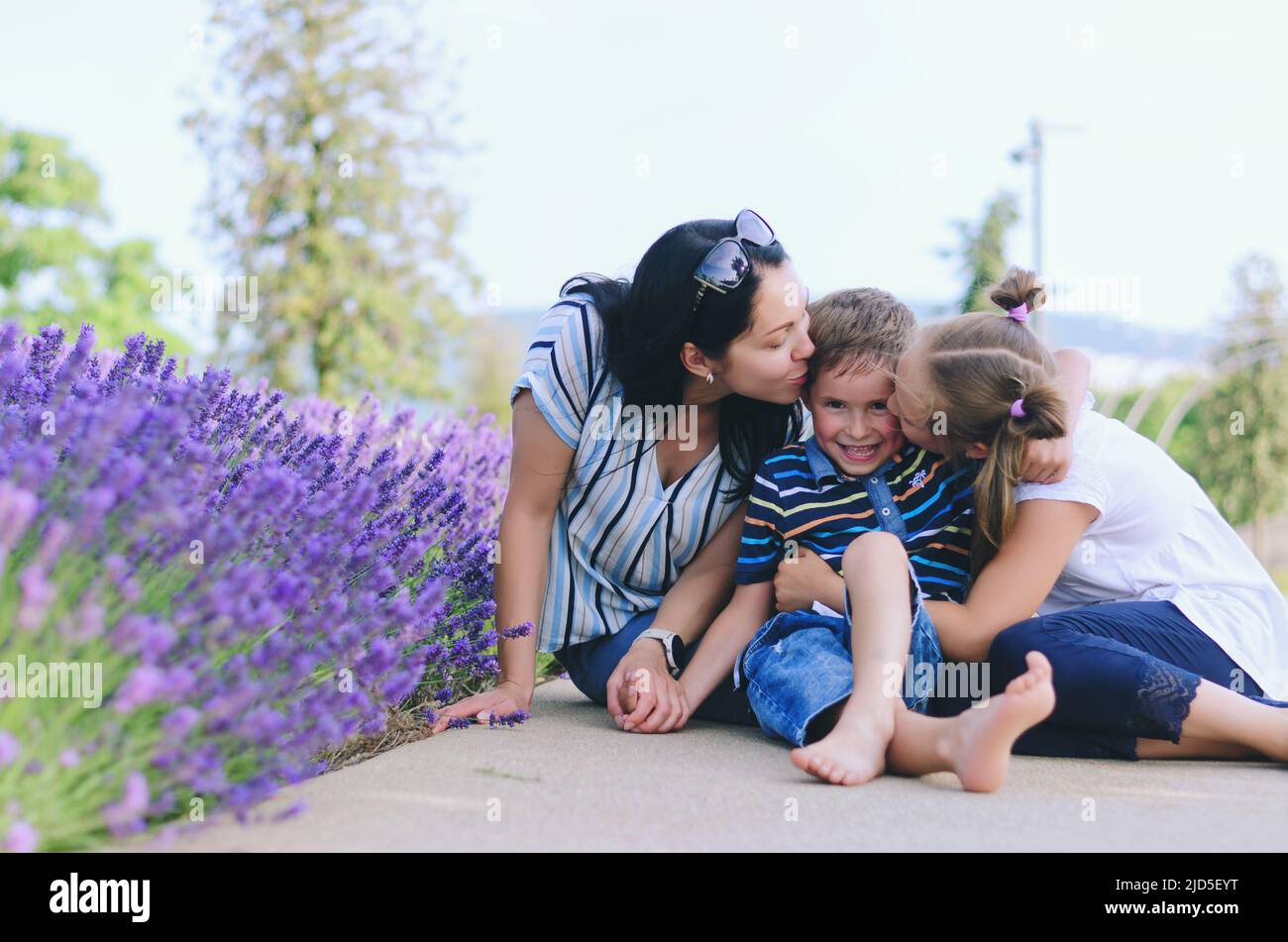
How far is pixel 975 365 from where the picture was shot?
274 centimetres

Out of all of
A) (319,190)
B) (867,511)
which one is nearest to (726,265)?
(867,511)

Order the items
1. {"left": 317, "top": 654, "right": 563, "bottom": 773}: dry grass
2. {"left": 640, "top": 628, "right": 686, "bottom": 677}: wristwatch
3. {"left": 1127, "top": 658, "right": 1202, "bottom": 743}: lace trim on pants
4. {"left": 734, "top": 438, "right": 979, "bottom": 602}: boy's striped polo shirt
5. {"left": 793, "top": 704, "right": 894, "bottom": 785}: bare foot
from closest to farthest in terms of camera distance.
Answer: {"left": 793, "top": 704, "right": 894, "bottom": 785}: bare foot, {"left": 317, "top": 654, "right": 563, "bottom": 773}: dry grass, {"left": 1127, "top": 658, "right": 1202, "bottom": 743}: lace trim on pants, {"left": 734, "top": 438, "right": 979, "bottom": 602}: boy's striped polo shirt, {"left": 640, "top": 628, "right": 686, "bottom": 677}: wristwatch

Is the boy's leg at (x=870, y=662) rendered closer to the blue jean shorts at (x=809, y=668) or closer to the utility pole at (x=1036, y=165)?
the blue jean shorts at (x=809, y=668)

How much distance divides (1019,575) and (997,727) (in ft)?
2.05

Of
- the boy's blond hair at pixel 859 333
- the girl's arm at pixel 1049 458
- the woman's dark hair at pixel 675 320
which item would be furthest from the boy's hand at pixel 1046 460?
the woman's dark hair at pixel 675 320

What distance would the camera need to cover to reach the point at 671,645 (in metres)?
2.97

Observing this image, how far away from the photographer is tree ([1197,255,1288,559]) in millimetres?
22766

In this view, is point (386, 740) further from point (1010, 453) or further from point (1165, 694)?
point (1165, 694)

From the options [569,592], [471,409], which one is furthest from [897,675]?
[471,409]

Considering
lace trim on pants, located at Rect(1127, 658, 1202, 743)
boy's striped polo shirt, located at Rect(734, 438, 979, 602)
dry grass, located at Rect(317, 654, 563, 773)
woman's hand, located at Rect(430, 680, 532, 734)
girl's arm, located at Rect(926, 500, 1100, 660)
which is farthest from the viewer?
boy's striped polo shirt, located at Rect(734, 438, 979, 602)

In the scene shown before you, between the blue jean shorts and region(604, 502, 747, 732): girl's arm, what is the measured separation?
0.21 m

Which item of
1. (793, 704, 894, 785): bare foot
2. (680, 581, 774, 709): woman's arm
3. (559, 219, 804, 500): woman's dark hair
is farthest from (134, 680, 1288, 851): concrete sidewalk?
(559, 219, 804, 500): woman's dark hair

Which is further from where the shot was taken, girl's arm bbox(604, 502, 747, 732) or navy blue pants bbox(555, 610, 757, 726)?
navy blue pants bbox(555, 610, 757, 726)

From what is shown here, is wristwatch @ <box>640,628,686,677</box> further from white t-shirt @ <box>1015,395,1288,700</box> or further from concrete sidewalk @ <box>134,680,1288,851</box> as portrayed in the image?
white t-shirt @ <box>1015,395,1288,700</box>
